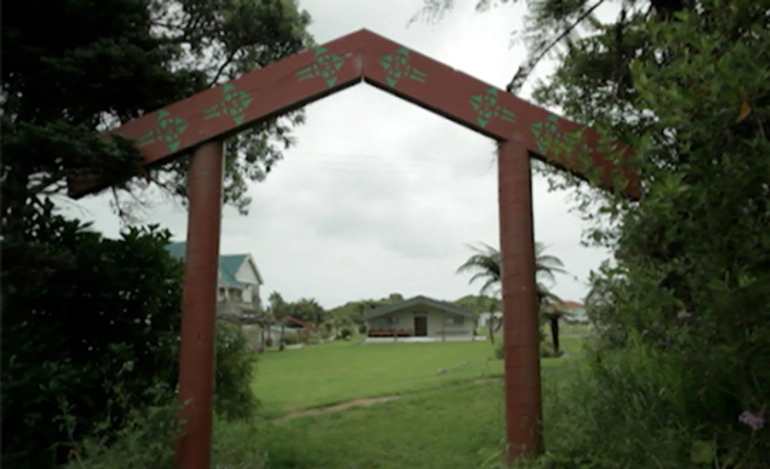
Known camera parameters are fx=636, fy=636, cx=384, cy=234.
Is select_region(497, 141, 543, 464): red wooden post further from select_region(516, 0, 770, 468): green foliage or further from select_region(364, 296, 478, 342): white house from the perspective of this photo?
select_region(364, 296, 478, 342): white house

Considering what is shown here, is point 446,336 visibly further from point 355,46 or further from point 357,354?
point 355,46

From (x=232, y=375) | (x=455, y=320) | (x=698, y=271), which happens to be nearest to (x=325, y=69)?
(x=698, y=271)

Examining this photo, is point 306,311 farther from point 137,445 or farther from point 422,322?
point 137,445

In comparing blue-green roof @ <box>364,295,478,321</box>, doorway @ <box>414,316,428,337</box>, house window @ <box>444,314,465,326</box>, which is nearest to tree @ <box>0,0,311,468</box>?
blue-green roof @ <box>364,295,478,321</box>

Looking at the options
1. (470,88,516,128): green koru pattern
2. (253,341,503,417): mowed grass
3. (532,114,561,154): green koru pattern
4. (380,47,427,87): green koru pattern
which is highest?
(380,47,427,87): green koru pattern

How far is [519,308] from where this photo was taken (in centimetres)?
414

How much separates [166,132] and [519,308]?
267cm

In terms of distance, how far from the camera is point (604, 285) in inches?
142

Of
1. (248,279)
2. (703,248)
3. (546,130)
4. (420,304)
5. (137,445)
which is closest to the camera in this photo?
(703,248)

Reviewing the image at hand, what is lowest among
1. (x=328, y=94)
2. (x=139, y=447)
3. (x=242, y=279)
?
(x=139, y=447)

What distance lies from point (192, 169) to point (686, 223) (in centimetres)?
310

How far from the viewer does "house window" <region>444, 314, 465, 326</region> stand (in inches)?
1283

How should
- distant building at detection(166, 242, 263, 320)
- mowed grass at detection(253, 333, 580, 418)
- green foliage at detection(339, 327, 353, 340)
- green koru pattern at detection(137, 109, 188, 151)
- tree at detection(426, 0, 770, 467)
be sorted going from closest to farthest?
1. tree at detection(426, 0, 770, 467)
2. green koru pattern at detection(137, 109, 188, 151)
3. mowed grass at detection(253, 333, 580, 418)
4. distant building at detection(166, 242, 263, 320)
5. green foliage at detection(339, 327, 353, 340)

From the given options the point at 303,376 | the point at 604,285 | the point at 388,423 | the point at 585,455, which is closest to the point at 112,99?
the point at 604,285
